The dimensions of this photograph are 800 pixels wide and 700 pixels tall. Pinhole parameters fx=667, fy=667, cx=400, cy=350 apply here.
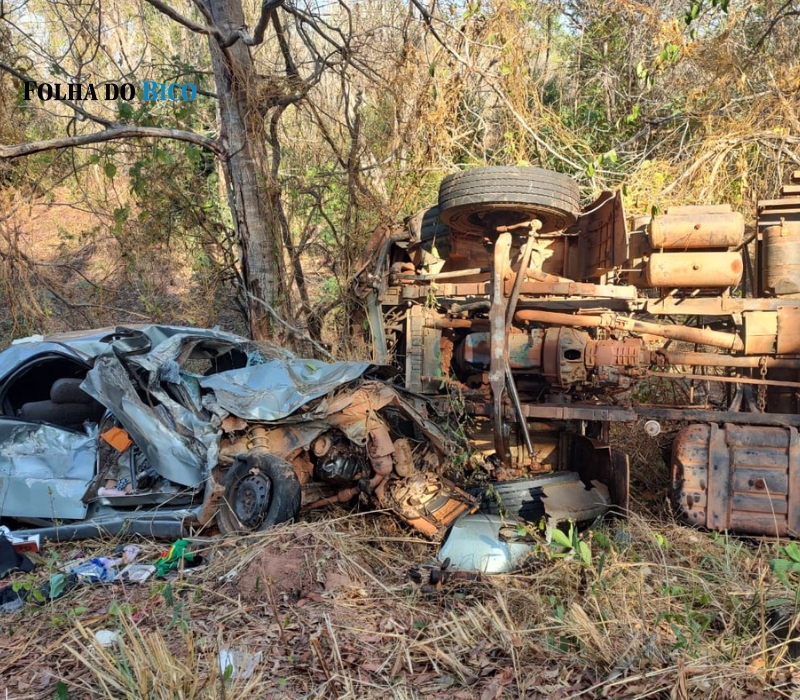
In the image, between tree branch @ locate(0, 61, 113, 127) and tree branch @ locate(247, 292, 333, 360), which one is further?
tree branch @ locate(247, 292, 333, 360)

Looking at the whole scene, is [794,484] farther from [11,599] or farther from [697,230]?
[11,599]

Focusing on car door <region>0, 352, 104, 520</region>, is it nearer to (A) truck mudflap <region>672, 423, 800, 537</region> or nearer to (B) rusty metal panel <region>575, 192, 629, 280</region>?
(A) truck mudflap <region>672, 423, 800, 537</region>

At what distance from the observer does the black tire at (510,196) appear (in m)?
4.75

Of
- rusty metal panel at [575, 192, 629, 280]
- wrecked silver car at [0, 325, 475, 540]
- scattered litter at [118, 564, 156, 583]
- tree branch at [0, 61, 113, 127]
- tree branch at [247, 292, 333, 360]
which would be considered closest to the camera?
scattered litter at [118, 564, 156, 583]

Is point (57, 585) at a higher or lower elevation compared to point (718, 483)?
lower

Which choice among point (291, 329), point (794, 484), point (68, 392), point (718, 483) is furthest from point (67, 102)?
point (794, 484)

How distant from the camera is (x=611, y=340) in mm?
4766

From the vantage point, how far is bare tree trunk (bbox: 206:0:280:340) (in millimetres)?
6918

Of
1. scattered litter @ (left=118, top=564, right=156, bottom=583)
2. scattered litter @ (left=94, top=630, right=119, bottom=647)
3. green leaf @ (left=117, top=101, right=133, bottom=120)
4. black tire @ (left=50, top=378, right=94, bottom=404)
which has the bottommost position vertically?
scattered litter @ (left=118, top=564, right=156, bottom=583)

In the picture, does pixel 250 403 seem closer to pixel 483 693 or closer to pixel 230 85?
pixel 483 693

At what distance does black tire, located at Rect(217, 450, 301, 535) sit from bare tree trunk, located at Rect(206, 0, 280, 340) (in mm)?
3561

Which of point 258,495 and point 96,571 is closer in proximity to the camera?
point 96,571

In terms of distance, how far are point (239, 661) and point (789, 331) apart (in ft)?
14.1

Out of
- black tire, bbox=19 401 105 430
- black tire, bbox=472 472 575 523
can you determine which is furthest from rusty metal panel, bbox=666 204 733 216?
black tire, bbox=19 401 105 430
